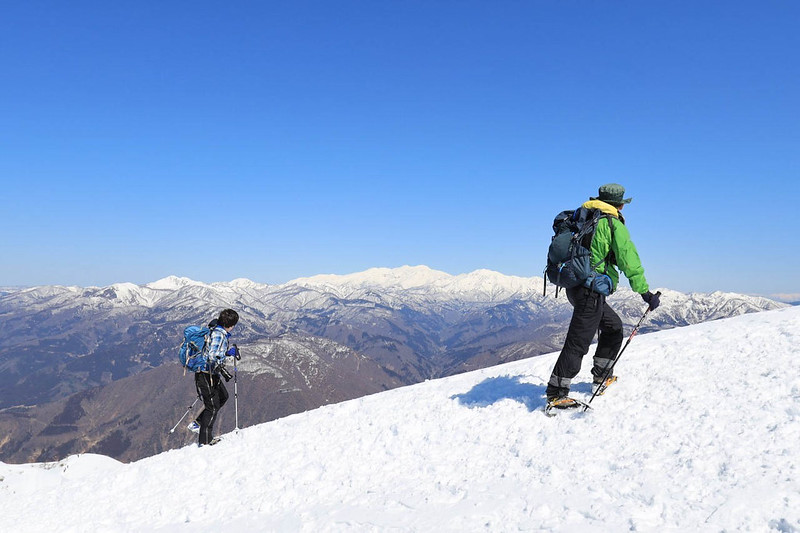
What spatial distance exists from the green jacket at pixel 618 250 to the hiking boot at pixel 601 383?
7.47ft

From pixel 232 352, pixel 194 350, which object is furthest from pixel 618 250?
pixel 194 350

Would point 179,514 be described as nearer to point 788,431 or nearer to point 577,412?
point 577,412

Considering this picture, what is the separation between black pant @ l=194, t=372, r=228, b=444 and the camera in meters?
13.0

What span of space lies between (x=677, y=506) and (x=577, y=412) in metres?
3.20

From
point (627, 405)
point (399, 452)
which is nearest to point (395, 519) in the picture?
point (399, 452)

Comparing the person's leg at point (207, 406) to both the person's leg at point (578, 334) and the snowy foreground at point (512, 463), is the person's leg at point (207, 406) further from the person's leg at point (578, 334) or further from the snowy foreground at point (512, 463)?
the person's leg at point (578, 334)

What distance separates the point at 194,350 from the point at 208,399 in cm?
153

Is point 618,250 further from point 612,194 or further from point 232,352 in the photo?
point 232,352

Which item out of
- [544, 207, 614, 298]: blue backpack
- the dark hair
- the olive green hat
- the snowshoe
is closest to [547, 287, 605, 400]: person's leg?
the snowshoe

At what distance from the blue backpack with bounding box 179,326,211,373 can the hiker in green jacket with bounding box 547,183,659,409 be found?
9.74m

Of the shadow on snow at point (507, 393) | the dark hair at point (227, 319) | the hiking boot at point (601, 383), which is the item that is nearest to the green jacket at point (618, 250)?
the hiking boot at point (601, 383)

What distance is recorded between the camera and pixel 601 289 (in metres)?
8.56

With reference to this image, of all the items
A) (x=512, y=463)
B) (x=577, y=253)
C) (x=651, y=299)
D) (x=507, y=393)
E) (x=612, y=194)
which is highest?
(x=612, y=194)

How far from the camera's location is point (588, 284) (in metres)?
8.58
